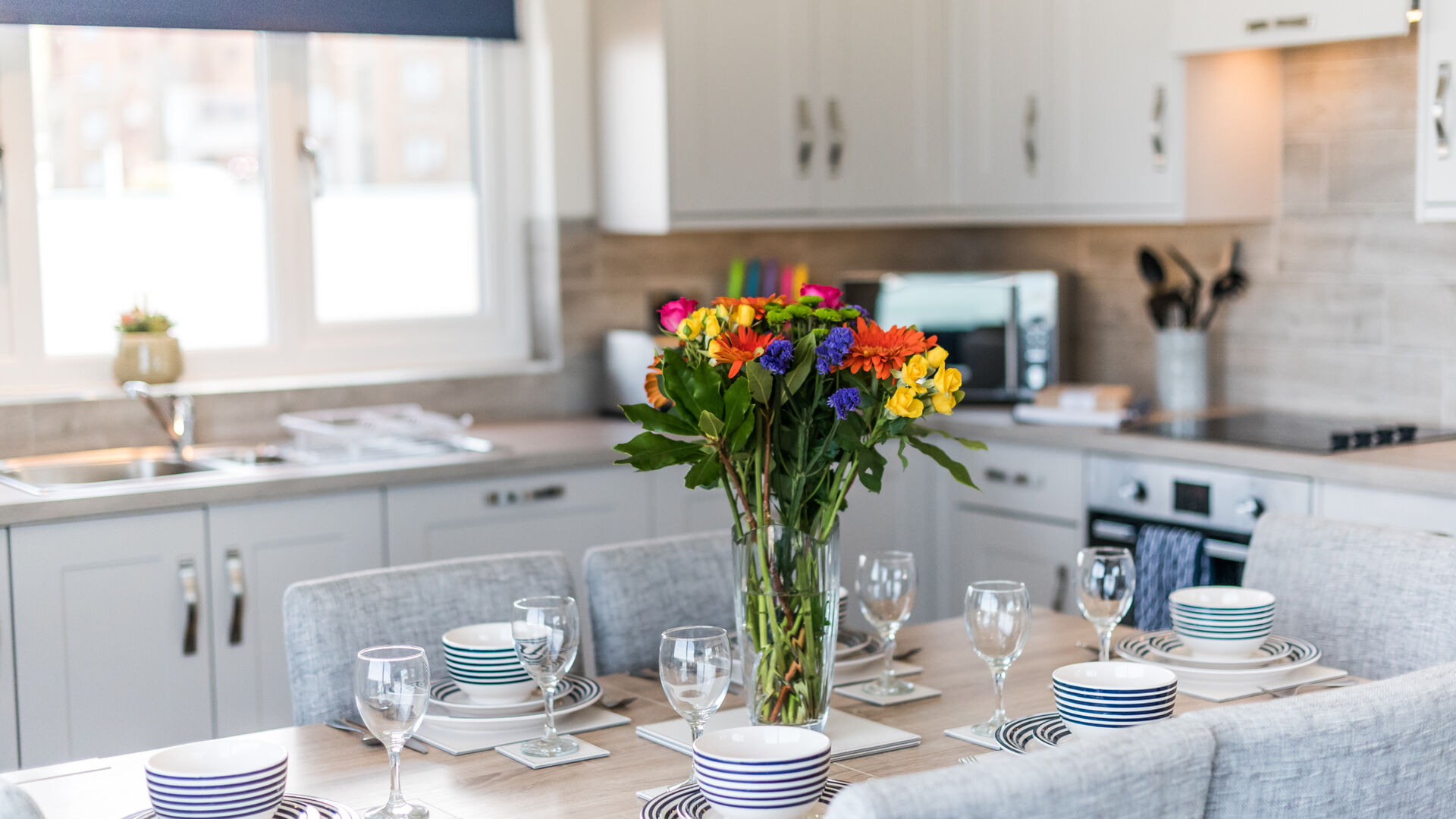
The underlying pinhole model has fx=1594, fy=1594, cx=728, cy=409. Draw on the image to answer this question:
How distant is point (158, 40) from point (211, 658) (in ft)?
4.66

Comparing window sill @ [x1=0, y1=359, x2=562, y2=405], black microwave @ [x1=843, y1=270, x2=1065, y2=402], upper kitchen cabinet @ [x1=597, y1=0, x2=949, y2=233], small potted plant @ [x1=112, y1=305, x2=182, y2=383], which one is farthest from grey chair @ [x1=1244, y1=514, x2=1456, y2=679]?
small potted plant @ [x1=112, y1=305, x2=182, y2=383]

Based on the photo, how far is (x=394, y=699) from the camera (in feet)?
4.98

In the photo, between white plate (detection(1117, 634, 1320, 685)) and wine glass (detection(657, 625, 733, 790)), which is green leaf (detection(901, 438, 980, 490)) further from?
white plate (detection(1117, 634, 1320, 685))

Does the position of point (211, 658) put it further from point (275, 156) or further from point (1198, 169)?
point (1198, 169)

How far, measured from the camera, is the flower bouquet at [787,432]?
5.51 feet

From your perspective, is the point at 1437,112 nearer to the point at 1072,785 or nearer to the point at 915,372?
the point at 915,372

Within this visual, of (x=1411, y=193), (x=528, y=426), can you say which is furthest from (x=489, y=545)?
(x=1411, y=193)

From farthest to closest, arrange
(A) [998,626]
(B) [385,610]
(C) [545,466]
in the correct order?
(C) [545,466] → (B) [385,610] → (A) [998,626]

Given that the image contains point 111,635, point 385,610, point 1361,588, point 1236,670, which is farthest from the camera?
point 111,635

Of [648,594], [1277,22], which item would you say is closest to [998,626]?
[648,594]

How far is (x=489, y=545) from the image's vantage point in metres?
3.29

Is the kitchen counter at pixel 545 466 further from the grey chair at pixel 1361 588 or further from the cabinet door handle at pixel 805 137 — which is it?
the cabinet door handle at pixel 805 137

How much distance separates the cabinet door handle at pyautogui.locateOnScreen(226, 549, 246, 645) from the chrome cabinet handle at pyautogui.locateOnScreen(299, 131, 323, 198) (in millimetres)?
1068

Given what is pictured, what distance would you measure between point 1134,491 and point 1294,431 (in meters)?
0.37
